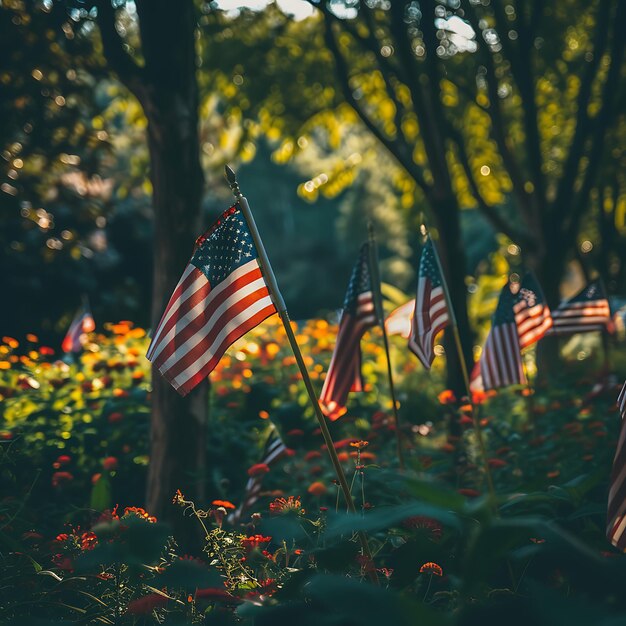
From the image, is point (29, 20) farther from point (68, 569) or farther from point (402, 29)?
point (68, 569)

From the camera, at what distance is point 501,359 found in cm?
476

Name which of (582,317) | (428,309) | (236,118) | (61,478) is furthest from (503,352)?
(236,118)

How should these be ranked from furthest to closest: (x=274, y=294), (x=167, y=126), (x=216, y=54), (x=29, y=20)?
(x=216, y=54)
(x=29, y=20)
(x=167, y=126)
(x=274, y=294)

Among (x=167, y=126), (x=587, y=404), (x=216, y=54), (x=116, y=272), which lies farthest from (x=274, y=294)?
(x=116, y=272)

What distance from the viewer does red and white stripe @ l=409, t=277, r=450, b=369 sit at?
3.98 metres

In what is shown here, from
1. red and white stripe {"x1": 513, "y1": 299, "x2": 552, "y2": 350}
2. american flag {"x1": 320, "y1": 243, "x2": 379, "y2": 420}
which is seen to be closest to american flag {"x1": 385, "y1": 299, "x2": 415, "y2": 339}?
red and white stripe {"x1": 513, "y1": 299, "x2": 552, "y2": 350}

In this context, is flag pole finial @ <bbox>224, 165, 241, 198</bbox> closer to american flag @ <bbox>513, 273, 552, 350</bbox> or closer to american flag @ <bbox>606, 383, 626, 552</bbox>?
american flag @ <bbox>606, 383, 626, 552</bbox>

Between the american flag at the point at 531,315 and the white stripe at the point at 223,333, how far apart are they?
239 centimetres

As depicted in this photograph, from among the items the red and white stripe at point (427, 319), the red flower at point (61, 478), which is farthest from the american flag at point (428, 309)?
the red flower at point (61, 478)

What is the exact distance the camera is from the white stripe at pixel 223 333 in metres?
3.06

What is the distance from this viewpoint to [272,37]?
382 inches

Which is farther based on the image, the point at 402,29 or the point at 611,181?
the point at 611,181

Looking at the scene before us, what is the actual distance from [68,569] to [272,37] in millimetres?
8254

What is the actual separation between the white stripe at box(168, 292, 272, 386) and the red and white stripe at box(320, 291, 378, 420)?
1.08 metres
